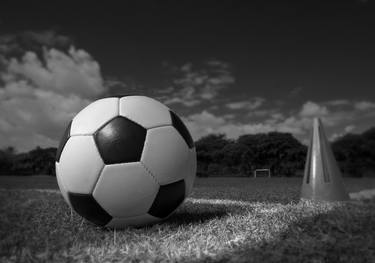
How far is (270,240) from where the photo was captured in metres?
2.96

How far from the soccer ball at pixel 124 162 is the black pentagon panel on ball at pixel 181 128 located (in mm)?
17

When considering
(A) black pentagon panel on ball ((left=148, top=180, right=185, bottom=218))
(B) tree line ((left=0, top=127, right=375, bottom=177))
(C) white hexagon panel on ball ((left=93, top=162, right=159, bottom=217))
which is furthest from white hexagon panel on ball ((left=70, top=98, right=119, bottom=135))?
(B) tree line ((left=0, top=127, right=375, bottom=177))

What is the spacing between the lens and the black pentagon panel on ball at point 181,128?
364 cm

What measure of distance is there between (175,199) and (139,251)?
98 centimetres

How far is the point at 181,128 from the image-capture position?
3.71 metres

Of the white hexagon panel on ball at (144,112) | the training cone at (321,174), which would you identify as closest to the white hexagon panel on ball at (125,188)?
the white hexagon panel on ball at (144,112)

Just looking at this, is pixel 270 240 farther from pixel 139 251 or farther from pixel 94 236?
pixel 94 236

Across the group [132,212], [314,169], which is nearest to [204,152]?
[314,169]

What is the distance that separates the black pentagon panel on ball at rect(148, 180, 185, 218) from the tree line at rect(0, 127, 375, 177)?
2469cm

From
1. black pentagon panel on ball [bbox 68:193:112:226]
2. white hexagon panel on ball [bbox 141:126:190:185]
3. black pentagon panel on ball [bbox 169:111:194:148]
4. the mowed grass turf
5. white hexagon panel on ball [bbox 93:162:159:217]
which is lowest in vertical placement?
the mowed grass turf

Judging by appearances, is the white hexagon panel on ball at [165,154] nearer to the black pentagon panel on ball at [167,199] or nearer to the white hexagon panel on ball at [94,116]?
the black pentagon panel on ball at [167,199]

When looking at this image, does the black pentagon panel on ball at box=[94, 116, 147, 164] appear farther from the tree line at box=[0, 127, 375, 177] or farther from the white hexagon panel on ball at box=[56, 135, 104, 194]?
the tree line at box=[0, 127, 375, 177]

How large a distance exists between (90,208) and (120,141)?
31.4 inches

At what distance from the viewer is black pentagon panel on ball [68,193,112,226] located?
134 inches
